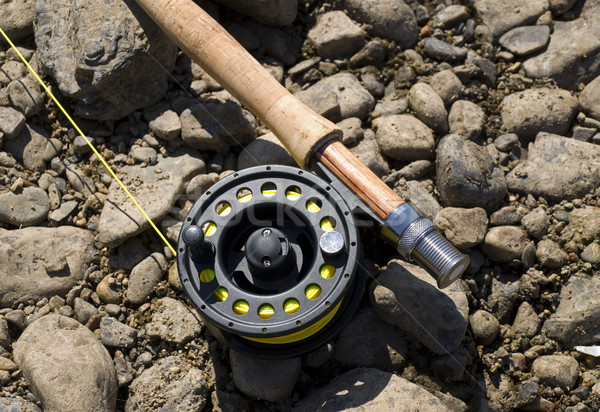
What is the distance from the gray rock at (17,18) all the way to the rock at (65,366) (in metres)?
1.98

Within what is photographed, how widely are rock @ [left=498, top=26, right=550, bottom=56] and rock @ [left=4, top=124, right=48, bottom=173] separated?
322 centimetres

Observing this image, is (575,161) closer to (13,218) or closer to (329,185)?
(329,185)

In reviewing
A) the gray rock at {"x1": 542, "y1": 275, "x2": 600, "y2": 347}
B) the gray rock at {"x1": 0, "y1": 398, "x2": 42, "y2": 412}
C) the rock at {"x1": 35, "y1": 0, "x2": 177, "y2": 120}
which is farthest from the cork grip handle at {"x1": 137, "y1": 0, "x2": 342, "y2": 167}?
the gray rock at {"x1": 0, "y1": 398, "x2": 42, "y2": 412}

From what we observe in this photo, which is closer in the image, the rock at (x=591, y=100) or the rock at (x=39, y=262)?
the rock at (x=39, y=262)

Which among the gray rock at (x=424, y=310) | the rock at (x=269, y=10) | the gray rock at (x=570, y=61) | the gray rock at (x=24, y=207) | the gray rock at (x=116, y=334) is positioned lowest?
the gray rock at (x=116, y=334)

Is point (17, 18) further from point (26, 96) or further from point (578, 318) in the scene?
point (578, 318)

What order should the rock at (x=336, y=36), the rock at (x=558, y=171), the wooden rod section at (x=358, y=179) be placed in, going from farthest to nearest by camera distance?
the rock at (x=336, y=36) < the rock at (x=558, y=171) < the wooden rod section at (x=358, y=179)

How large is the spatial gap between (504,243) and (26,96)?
3.12 metres

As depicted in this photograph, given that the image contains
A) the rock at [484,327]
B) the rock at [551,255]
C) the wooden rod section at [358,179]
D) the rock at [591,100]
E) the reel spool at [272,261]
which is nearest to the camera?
the reel spool at [272,261]

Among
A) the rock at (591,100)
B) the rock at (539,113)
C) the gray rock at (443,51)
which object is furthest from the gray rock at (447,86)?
the rock at (591,100)

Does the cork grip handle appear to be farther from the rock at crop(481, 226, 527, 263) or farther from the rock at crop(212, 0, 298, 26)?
the rock at crop(481, 226, 527, 263)

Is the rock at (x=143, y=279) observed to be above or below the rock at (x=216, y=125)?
below

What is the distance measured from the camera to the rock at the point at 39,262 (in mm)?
3566

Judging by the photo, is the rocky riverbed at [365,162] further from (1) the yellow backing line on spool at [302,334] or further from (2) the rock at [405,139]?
(1) the yellow backing line on spool at [302,334]
